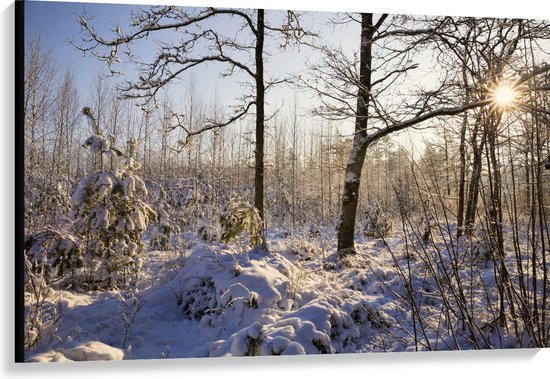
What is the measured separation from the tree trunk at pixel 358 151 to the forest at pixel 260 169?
0.02 metres

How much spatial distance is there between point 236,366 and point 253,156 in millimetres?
2317

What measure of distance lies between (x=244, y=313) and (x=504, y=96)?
7.23 feet

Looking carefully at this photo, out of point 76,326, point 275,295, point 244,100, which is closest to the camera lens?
point 76,326

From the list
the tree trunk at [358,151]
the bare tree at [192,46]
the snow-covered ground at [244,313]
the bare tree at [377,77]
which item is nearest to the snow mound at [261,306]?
the snow-covered ground at [244,313]

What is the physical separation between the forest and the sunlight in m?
0.01

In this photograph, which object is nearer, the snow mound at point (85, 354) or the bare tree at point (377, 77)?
the snow mound at point (85, 354)

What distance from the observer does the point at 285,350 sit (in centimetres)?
267

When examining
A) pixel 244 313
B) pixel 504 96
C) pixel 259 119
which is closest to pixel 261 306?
pixel 244 313

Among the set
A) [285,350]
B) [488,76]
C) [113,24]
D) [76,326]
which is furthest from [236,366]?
[113,24]

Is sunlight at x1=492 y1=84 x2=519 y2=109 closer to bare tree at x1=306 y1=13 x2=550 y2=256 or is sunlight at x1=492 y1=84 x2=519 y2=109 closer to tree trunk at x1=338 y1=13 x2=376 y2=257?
bare tree at x1=306 y1=13 x2=550 y2=256

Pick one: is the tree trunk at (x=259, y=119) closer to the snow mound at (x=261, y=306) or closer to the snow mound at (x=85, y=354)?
the snow mound at (x=261, y=306)

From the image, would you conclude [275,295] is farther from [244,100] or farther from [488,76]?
[488,76]

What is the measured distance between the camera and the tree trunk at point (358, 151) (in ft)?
11.3

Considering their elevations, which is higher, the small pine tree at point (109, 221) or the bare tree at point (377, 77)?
the bare tree at point (377, 77)
